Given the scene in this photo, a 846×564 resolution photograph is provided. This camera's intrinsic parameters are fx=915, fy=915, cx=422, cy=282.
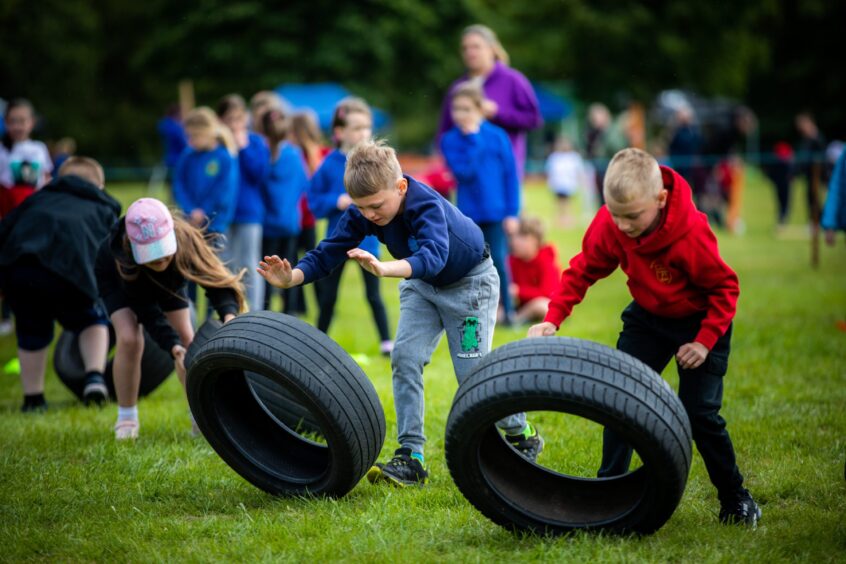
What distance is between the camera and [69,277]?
6.92m

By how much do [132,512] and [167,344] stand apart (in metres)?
1.47

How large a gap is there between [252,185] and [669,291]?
618cm

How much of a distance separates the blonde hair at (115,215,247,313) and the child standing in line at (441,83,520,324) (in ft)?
11.5

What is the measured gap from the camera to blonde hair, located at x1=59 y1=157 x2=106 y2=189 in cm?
741

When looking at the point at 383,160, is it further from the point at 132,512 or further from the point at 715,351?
the point at 132,512

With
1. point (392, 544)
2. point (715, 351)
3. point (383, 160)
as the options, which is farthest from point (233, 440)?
point (715, 351)

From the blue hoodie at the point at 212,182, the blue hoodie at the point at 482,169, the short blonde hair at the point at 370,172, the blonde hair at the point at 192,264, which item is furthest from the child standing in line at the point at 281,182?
the short blonde hair at the point at 370,172

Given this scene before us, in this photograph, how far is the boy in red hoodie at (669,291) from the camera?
4.06 m

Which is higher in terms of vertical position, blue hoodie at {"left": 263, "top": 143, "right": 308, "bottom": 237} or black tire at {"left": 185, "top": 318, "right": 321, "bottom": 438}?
blue hoodie at {"left": 263, "top": 143, "right": 308, "bottom": 237}

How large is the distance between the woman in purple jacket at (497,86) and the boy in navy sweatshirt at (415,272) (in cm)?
465

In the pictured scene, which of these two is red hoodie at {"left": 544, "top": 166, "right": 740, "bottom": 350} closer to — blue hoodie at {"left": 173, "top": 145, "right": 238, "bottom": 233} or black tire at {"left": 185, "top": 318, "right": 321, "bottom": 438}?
black tire at {"left": 185, "top": 318, "right": 321, "bottom": 438}

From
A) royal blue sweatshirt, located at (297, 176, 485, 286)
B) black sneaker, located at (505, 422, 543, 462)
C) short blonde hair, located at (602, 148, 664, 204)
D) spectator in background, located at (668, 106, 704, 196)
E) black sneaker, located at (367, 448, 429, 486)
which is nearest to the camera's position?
short blonde hair, located at (602, 148, 664, 204)

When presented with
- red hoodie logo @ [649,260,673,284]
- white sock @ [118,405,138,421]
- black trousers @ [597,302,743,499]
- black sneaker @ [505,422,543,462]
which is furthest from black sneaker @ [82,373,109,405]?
red hoodie logo @ [649,260,673,284]

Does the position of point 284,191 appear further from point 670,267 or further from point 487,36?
point 670,267
